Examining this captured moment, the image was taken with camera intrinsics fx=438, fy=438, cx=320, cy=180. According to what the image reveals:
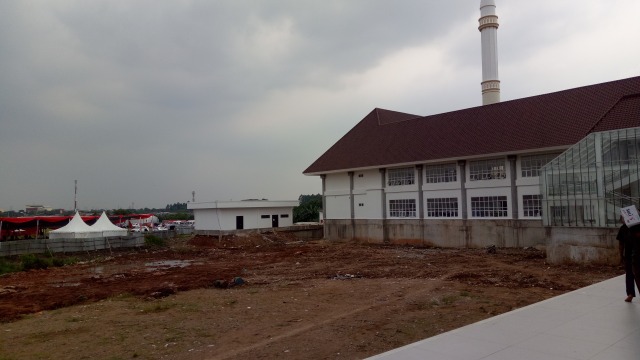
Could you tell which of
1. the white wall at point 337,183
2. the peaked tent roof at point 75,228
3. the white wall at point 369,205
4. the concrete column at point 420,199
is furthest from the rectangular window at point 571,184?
the peaked tent roof at point 75,228

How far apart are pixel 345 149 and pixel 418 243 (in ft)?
36.3

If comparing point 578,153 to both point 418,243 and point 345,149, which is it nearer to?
point 418,243

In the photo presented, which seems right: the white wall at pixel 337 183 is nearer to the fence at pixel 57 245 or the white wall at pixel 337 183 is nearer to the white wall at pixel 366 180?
the white wall at pixel 366 180

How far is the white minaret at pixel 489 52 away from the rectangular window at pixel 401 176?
12.0 m

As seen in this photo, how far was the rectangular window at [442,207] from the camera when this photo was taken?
90.3 feet

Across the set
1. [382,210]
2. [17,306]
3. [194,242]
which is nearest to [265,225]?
[194,242]

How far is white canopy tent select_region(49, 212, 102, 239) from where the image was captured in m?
36.2

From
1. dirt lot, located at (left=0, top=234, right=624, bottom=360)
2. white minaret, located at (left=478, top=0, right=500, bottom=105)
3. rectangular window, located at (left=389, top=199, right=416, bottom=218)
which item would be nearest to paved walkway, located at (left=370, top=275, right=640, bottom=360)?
dirt lot, located at (left=0, top=234, right=624, bottom=360)

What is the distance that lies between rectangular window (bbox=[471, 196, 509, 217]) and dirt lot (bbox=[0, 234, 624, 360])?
383 cm

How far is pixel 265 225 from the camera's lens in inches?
1596

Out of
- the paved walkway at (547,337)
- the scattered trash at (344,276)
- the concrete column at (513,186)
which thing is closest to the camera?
the paved walkway at (547,337)

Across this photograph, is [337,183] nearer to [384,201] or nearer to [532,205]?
[384,201]

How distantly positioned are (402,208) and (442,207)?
3293mm

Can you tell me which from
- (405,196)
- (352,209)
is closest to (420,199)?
(405,196)
